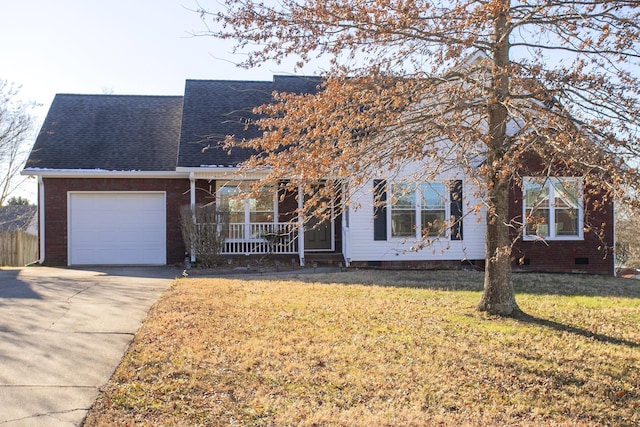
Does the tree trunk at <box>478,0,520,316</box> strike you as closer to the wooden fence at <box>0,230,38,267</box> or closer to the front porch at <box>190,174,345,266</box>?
the front porch at <box>190,174,345,266</box>

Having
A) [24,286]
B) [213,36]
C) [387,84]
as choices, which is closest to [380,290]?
[387,84]

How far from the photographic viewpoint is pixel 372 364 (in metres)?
6.00

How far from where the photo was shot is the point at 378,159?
671 centimetres

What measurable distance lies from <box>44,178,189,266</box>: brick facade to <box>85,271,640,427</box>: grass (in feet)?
21.5

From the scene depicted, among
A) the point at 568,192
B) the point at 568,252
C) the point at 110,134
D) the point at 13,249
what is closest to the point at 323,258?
the point at 568,252

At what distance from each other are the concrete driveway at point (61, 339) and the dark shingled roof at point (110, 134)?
5.11 meters

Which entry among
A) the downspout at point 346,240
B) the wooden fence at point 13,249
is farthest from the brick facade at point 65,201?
the wooden fence at point 13,249

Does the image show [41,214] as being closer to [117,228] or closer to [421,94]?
[117,228]

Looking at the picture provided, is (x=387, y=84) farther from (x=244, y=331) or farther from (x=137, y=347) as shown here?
(x=137, y=347)

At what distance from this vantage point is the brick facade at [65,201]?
51.7 ft

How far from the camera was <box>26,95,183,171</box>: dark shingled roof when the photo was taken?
15.9 metres

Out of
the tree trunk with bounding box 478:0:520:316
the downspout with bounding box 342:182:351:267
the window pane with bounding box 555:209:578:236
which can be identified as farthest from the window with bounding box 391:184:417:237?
the tree trunk with bounding box 478:0:520:316

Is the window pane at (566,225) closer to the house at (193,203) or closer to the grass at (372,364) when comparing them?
the house at (193,203)

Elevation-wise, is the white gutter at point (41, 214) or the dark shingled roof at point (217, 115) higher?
the dark shingled roof at point (217, 115)
